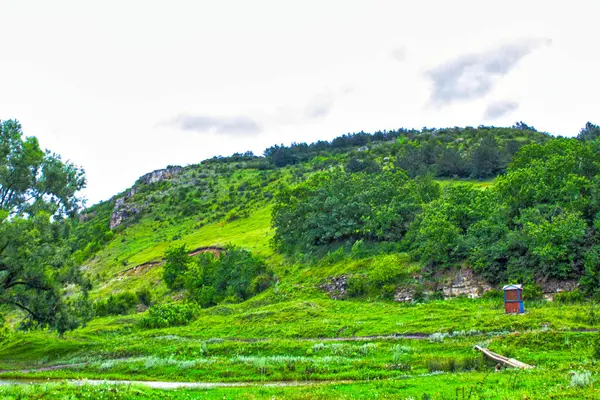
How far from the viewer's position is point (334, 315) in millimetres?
37344

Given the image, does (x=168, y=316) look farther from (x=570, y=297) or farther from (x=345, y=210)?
(x=570, y=297)

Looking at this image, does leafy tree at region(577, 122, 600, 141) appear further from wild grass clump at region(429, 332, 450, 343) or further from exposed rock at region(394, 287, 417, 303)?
wild grass clump at region(429, 332, 450, 343)

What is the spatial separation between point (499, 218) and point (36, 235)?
35960 mm

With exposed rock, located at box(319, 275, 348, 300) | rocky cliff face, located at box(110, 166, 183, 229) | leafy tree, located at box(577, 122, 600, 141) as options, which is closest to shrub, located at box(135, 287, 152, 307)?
exposed rock, located at box(319, 275, 348, 300)

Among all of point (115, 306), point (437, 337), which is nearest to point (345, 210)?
point (437, 337)

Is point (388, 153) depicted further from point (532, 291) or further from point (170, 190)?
point (532, 291)

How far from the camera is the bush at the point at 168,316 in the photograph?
146ft

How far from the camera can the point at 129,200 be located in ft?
511

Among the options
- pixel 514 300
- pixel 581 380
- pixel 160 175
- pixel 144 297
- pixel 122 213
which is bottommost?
pixel 144 297

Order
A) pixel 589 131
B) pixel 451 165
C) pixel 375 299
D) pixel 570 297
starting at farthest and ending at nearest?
pixel 589 131 < pixel 451 165 < pixel 375 299 < pixel 570 297

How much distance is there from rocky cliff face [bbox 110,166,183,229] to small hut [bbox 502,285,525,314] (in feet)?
411

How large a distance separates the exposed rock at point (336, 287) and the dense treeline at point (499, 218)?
6804 mm

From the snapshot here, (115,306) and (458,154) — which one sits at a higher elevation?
(458,154)

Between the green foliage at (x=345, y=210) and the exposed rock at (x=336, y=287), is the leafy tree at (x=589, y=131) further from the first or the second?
the exposed rock at (x=336, y=287)
